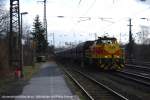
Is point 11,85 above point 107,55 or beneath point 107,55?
beneath

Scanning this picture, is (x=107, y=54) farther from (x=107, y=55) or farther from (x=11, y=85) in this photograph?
(x=11, y=85)

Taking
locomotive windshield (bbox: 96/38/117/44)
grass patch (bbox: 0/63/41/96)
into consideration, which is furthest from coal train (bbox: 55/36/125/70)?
grass patch (bbox: 0/63/41/96)

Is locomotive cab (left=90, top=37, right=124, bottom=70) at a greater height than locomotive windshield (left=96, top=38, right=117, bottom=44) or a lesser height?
lesser

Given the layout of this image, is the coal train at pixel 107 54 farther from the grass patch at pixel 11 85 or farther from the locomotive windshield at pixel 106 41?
the grass patch at pixel 11 85

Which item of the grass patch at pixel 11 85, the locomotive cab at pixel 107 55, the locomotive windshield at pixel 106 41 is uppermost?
the locomotive windshield at pixel 106 41

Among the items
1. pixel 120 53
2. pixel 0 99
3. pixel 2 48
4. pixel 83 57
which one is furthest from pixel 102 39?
pixel 0 99

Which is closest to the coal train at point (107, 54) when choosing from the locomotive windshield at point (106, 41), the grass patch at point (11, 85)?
the locomotive windshield at point (106, 41)

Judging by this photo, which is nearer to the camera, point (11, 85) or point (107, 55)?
point (11, 85)

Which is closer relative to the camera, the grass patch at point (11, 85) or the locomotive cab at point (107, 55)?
the grass patch at point (11, 85)

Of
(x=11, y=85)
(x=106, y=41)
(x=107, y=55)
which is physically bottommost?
(x=11, y=85)

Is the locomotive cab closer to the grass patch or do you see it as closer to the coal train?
the coal train

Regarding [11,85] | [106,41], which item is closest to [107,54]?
[106,41]

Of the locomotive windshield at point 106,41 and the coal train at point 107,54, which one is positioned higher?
the locomotive windshield at point 106,41

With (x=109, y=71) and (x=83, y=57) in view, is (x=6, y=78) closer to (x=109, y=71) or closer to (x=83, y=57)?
(x=109, y=71)
